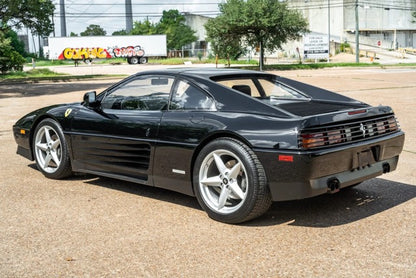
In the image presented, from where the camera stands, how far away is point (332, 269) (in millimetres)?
3637

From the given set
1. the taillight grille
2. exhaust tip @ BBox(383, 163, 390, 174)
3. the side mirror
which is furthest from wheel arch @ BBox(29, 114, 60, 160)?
exhaust tip @ BBox(383, 163, 390, 174)

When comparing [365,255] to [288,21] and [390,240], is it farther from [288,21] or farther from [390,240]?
[288,21]

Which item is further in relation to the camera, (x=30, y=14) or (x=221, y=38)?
(x=221, y=38)

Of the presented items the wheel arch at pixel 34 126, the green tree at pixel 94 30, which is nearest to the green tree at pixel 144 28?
the green tree at pixel 94 30

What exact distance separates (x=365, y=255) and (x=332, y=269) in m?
0.39

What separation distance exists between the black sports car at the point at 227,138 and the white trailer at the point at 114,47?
63.5 metres

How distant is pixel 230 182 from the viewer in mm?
4645

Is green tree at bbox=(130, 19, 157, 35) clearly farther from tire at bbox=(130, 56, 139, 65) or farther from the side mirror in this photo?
the side mirror

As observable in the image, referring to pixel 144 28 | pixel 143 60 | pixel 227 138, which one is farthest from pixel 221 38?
pixel 144 28

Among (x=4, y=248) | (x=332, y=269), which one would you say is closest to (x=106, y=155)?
(x=4, y=248)

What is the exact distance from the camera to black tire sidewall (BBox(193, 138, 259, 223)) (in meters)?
4.42

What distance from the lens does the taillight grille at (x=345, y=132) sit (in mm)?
4285

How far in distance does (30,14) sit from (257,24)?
19239 millimetres

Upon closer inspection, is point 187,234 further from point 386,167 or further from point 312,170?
point 386,167
